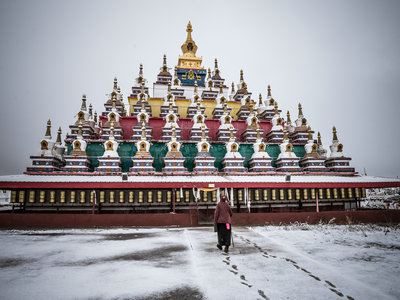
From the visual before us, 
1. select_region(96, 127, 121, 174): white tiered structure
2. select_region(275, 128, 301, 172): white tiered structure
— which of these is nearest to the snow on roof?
select_region(96, 127, 121, 174): white tiered structure

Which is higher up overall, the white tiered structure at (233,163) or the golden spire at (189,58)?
the golden spire at (189,58)

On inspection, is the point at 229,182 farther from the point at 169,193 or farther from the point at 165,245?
the point at 165,245

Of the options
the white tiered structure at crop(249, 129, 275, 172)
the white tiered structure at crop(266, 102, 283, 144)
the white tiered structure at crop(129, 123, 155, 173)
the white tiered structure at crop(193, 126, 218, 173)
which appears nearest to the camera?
the white tiered structure at crop(129, 123, 155, 173)

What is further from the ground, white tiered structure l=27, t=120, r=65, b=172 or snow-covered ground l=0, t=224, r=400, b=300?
white tiered structure l=27, t=120, r=65, b=172

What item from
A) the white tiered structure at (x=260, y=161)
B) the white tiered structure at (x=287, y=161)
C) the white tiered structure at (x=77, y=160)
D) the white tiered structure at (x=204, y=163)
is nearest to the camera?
the white tiered structure at (x=77, y=160)

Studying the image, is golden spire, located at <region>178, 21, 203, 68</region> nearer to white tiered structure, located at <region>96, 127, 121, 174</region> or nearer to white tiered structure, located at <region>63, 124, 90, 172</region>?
white tiered structure, located at <region>96, 127, 121, 174</region>

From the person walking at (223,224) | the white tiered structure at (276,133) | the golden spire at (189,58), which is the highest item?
the golden spire at (189,58)

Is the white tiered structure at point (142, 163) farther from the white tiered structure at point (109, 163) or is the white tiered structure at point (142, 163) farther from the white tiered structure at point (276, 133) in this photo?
the white tiered structure at point (276, 133)

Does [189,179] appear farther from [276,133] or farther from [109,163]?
[276,133]

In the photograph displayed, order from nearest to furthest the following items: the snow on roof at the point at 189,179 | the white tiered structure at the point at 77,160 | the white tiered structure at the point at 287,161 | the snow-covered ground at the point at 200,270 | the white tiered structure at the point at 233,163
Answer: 1. the snow-covered ground at the point at 200,270
2. the snow on roof at the point at 189,179
3. the white tiered structure at the point at 77,160
4. the white tiered structure at the point at 233,163
5. the white tiered structure at the point at 287,161

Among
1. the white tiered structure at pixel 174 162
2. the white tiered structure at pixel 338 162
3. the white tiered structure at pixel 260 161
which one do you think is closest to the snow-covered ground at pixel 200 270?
the white tiered structure at pixel 174 162

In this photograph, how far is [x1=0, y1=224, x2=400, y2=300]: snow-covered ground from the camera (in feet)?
18.5

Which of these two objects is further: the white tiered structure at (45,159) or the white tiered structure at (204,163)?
the white tiered structure at (204,163)

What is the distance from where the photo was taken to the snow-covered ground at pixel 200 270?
5.65 metres
